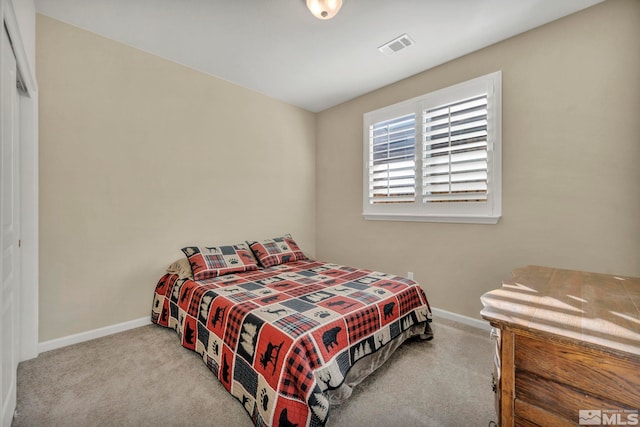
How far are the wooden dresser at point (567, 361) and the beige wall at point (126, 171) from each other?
2916 millimetres

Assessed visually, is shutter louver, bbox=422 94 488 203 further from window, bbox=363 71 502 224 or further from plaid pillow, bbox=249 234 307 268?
plaid pillow, bbox=249 234 307 268

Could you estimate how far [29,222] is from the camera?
2029 millimetres

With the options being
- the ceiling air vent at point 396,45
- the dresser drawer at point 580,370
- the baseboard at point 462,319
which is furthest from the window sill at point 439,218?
the dresser drawer at point 580,370

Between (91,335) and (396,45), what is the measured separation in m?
3.84

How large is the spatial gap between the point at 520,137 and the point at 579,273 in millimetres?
1330

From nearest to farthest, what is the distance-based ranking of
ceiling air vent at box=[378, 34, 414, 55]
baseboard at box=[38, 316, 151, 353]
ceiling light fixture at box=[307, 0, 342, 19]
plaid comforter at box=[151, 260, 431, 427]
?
1. plaid comforter at box=[151, 260, 431, 427]
2. ceiling light fixture at box=[307, 0, 342, 19]
3. baseboard at box=[38, 316, 151, 353]
4. ceiling air vent at box=[378, 34, 414, 55]

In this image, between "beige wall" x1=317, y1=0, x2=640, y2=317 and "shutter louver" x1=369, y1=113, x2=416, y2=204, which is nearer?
"beige wall" x1=317, y1=0, x2=640, y2=317

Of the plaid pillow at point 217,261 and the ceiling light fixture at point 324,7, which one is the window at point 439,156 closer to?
the ceiling light fixture at point 324,7

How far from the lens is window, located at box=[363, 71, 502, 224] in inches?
98.1

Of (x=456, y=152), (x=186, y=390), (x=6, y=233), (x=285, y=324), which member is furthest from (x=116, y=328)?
(x=456, y=152)

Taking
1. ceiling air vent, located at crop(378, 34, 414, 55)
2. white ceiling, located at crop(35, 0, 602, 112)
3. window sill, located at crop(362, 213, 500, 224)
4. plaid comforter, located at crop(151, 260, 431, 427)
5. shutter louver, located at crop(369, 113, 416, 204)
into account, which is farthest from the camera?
shutter louver, located at crop(369, 113, 416, 204)

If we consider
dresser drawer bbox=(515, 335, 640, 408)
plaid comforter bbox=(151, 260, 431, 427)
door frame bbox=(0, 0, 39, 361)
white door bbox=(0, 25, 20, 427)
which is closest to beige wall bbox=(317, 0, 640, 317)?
plaid comforter bbox=(151, 260, 431, 427)

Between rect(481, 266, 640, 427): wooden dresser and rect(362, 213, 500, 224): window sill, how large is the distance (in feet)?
5.05

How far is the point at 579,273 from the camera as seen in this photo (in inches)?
61.7
